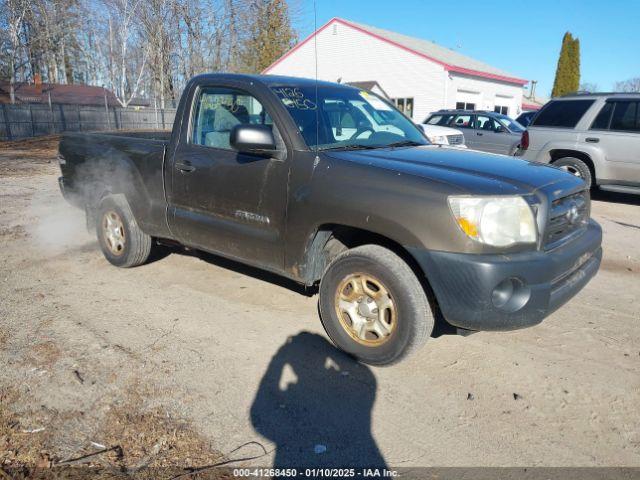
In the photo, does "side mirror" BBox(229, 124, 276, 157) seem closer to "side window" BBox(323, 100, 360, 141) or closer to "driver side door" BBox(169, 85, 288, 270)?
"driver side door" BBox(169, 85, 288, 270)

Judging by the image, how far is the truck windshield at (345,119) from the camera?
3.69 m

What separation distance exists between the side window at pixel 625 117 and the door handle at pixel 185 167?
24.8ft

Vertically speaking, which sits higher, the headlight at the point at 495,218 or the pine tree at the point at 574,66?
the pine tree at the point at 574,66

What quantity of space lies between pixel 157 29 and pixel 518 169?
32946 mm

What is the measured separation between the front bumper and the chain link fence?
20.7 m

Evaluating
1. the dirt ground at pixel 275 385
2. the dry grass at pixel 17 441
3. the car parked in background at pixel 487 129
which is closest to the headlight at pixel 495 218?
the dirt ground at pixel 275 385

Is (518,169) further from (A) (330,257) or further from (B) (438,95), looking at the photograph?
(B) (438,95)

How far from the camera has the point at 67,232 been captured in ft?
21.8

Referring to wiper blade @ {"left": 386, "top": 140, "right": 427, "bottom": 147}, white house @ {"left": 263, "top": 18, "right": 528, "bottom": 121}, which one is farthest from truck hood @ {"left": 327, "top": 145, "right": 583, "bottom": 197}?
white house @ {"left": 263, "top": 18, "right": 528, "bottom": 121}

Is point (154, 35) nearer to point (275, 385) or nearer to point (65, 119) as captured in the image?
point (65, 119)

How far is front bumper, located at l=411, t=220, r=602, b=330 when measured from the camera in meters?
2.79

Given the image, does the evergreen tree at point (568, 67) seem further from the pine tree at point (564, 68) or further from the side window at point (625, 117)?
the side window at point (625, 117)

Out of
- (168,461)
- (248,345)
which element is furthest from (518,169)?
(168,461)

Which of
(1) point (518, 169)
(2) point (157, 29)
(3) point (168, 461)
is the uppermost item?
(2) point (157, 29)
